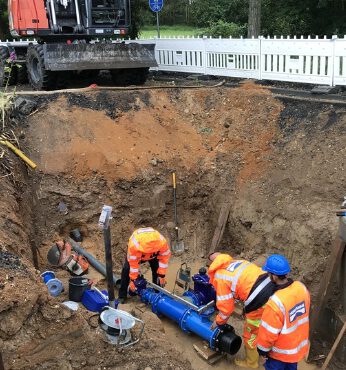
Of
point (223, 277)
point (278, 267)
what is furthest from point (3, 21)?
point (278, 267)

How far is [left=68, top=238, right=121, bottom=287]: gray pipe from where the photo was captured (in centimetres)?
743

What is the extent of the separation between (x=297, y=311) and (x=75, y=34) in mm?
9805

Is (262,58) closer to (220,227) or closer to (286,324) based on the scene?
(220,227)

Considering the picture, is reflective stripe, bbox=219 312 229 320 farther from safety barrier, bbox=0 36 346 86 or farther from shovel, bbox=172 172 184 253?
safety barrier, bbox=0 36 346 86

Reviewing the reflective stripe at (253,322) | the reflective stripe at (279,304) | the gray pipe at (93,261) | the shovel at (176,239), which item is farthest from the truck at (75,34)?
the reflective stripe at (279,304)

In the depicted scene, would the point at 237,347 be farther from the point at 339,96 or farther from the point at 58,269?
the point at 339,96

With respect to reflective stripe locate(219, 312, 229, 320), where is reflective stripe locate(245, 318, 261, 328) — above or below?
below

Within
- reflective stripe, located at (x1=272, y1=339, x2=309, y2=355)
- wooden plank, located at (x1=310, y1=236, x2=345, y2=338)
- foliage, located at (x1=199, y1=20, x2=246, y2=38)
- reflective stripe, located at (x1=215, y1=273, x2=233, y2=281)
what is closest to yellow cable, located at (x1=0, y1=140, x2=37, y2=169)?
reflective stripe, located at (x1=215, y1=273, x2=233, y2=281)

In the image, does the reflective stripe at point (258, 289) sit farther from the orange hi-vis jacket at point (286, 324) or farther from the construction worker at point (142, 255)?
the construction worker at point (142, 255)

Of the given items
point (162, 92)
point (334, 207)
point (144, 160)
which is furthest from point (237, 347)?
point (162, 92)

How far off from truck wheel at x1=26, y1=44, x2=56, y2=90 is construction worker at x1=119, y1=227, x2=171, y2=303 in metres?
6.26

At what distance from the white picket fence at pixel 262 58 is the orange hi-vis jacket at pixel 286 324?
677 cm

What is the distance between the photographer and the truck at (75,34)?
10849 mm

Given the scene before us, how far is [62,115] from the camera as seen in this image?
9688 millimetres
